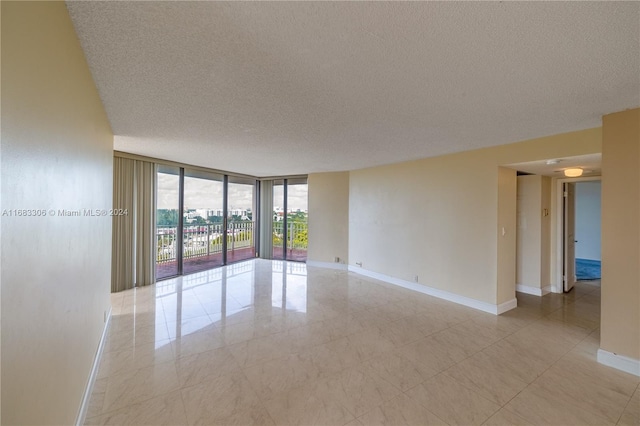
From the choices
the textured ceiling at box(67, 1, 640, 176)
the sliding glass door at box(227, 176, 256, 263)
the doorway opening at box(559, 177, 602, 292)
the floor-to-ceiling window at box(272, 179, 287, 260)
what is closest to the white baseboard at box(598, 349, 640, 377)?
the textured ceiling at box(67, 1, 640, 176)

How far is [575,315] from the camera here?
358cm

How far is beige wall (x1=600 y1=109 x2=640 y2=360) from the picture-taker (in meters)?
2.29

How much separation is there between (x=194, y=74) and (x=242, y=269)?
5.05 meters

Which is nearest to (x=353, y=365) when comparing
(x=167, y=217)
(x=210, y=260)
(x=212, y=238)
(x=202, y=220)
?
(x=167, y=217)

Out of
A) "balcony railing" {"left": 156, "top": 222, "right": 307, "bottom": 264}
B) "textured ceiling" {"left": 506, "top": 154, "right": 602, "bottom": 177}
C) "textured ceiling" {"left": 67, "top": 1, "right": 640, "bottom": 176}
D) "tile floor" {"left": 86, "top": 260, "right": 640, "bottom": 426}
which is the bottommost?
"tile floor" {"left": 86, "top": 260, "right": 640, "bottom": 426}

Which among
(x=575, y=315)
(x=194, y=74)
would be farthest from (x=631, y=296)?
(x=194, y=74)

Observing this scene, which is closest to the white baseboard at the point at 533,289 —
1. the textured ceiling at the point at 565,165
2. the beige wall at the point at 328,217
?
the textured ceiling at the point at 565,165

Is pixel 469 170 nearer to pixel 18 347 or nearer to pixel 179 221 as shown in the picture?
pixel 18 347

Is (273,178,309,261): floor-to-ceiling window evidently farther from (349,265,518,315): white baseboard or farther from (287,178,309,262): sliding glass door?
(349,265,518,315): white baseboard

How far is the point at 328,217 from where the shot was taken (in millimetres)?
6566

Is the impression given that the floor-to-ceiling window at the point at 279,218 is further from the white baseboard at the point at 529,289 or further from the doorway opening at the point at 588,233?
the doorway opening at the point at 588,233

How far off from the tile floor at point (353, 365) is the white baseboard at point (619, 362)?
3.0 inches

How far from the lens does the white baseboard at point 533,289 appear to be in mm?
4434

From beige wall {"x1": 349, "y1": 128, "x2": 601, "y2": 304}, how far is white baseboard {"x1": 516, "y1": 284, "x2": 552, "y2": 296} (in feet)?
3.31
